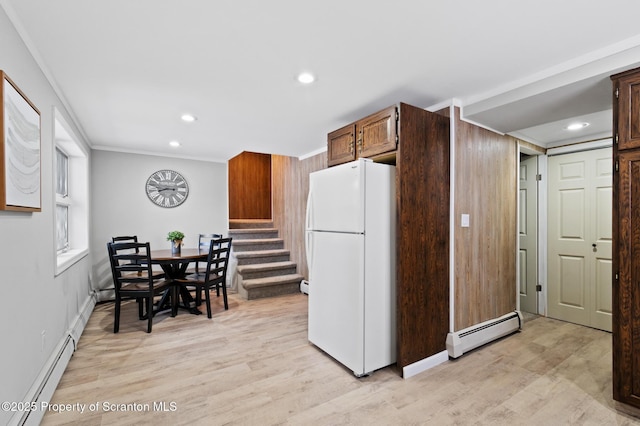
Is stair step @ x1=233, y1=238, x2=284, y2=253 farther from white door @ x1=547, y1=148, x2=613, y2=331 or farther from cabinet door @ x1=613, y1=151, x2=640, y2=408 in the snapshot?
cabinet door @ x1=613, y1=151, x2=640, y2=408

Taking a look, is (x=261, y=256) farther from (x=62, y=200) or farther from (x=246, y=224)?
(x=62, y=200)

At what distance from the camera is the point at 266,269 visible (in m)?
4.98

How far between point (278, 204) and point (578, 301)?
4658mm

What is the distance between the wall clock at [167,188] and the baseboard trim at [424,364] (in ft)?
14.1

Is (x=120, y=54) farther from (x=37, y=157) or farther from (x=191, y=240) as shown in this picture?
(x=191, y=240)

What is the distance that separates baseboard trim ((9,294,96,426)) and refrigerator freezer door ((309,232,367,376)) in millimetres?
1919

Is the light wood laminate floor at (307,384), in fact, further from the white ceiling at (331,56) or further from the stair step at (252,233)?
the stair step at (252,233)

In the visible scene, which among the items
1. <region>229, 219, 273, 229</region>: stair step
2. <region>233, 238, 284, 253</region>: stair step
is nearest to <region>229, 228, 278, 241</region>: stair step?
<region>233, 238, 284, 253</region>: stair step

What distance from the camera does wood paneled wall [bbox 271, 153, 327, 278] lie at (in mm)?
5062

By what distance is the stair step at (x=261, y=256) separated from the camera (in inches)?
204

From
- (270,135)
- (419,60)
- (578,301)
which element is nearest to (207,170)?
(270,135)

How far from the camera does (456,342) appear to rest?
2686 mm

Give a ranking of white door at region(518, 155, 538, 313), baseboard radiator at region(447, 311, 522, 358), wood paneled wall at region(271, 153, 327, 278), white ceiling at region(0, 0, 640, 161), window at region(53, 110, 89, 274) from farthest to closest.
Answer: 1. wood paneled wall at region(271, 153, 327, 278)
2. white door at region(518, 155, 538, 313)
3. window at region(53, 110, 89, 274)
4. baseboard radiator at region(447, 311, 522, 358)
5. white ceiling at region(0, 0, 640, 161)

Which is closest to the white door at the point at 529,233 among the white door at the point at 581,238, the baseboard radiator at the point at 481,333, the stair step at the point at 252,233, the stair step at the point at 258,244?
the white door at the point at 581,238
